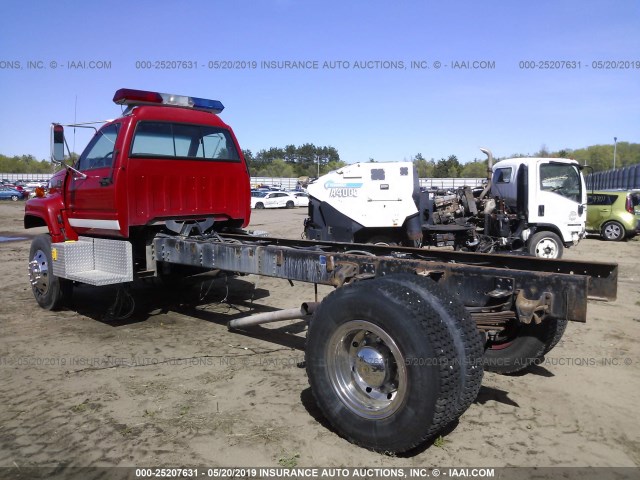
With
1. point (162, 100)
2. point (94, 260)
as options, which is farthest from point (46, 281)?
A: point (162, 100)

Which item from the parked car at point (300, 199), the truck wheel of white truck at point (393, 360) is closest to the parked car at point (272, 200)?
the parked car at point (300, 199)

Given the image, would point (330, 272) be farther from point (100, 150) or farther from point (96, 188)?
point (100, 150)

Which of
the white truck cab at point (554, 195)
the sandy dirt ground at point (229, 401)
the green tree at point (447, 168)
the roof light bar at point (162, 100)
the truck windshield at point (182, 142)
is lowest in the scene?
the sandy dirt ground at point (229, 401)

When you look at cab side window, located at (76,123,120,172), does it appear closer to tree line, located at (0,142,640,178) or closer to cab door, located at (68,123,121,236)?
cab door, located at (68,123,121,236)

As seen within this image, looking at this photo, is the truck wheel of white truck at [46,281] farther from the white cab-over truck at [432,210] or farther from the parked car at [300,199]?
the parked car at [300,199]

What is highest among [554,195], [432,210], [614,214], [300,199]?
[300,199]

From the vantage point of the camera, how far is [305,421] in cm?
380

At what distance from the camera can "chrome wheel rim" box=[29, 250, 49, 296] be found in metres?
6.93

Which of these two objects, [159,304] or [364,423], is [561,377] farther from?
[159,304]

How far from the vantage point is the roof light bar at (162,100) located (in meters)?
6.21

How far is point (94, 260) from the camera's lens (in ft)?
21.1

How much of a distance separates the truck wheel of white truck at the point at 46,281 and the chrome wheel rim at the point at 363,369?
4.82m

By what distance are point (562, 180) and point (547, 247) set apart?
1.63m

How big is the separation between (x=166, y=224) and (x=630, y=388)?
5.08m
